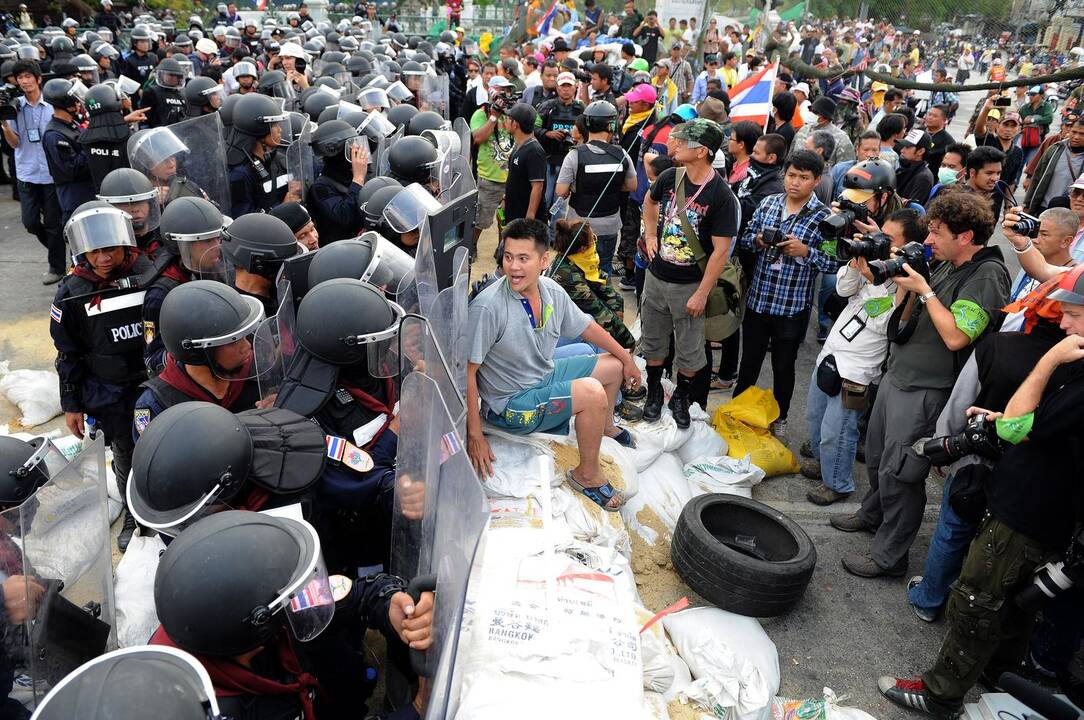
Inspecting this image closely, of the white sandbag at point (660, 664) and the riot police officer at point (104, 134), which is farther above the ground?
the riot police officer at point (104, 134)

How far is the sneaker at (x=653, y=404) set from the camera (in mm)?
4824

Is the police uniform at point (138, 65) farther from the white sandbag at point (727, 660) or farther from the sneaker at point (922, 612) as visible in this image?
the sneaker at point (922, 612)

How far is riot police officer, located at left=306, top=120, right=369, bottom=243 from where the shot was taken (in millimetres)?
5273

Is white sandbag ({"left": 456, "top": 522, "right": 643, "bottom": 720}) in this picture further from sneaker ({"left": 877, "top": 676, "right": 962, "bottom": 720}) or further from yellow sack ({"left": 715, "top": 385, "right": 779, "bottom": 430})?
yellow sack ({"left": 715, "top": 385, "right": 779, "bottom": 430})

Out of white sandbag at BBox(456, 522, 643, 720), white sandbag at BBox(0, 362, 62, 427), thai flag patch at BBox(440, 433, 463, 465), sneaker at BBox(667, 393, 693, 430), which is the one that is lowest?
white sandbag at BBox(0, 362, 62, 427)

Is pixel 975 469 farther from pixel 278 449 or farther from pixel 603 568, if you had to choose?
pixel 278 449

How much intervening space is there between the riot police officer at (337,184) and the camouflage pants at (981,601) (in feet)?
14.4

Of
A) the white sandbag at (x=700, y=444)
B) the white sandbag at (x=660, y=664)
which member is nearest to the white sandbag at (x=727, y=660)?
the white sandbag at (x=660, y=664)

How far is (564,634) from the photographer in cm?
233

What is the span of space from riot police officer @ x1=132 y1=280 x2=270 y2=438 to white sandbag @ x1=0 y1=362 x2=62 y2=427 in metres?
2.83

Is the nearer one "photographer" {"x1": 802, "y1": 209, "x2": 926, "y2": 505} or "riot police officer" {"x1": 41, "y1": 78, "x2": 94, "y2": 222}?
"photographer" {"x1": 802, "y1": 209, "x2": 926, "y2": 505}

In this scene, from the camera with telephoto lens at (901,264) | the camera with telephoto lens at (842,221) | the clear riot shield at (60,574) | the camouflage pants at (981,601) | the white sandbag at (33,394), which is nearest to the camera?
the clear riot shield at (60,574)

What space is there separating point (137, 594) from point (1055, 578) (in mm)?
3652

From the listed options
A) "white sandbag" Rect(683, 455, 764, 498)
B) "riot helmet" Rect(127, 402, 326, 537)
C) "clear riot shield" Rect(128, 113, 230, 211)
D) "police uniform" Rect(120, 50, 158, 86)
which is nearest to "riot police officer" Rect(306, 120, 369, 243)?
"clear riot shield" Rect(128, 113, 230, 211)
